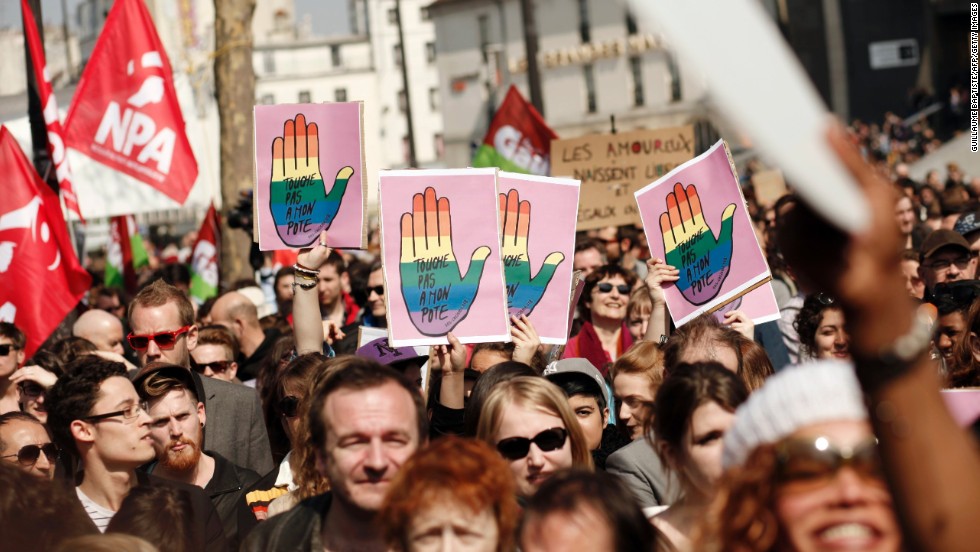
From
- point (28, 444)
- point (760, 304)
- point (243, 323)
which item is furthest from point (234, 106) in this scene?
point (28, 444)

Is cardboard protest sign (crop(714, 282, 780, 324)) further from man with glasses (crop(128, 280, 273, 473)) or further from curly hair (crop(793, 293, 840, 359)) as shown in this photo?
man with glasses (crop(128, 280, 273, 473))

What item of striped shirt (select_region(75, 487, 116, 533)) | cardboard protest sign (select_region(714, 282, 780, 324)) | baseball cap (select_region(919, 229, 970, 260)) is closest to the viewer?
striped shirt (select_region(75, 487, 116, 533))

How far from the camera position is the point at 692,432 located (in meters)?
3.73

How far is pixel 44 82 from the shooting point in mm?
10156

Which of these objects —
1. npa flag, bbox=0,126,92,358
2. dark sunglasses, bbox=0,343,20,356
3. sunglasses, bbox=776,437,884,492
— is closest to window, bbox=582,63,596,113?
npa flag, bbox=0,126,92,358

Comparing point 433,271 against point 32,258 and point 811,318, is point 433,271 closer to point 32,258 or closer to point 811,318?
point 811,318

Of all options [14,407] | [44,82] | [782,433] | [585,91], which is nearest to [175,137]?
[44,82]

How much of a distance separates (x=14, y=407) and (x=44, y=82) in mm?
3301

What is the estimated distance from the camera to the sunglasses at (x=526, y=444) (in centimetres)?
445

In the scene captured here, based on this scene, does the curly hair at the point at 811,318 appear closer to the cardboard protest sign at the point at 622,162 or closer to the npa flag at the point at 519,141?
the cardboard protest sign at the point at 622,162

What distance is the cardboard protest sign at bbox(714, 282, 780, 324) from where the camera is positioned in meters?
6.98

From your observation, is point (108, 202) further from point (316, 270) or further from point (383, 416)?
point (383, 416)

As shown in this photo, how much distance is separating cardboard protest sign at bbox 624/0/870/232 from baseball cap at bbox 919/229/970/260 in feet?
21.9

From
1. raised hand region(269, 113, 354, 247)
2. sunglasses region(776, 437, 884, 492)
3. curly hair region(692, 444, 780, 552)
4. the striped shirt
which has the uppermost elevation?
raised hand region(269, 113, 354, 247)
